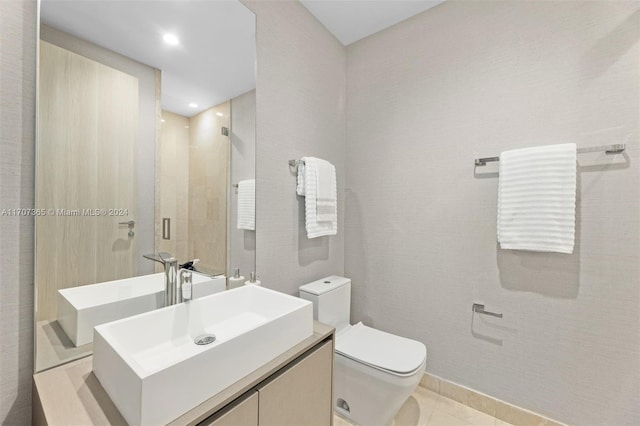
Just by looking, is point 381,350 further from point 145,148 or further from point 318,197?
point 145,148

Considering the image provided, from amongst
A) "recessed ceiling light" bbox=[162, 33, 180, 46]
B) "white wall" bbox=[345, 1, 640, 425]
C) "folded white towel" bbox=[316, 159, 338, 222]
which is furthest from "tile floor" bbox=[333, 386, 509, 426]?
"recessed ceiling light" bbox=[162, 33, 180, 46]

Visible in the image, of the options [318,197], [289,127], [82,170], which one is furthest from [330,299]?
[82,170]

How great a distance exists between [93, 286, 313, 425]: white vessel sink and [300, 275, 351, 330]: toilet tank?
47 cm

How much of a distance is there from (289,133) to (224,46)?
0.56 metres

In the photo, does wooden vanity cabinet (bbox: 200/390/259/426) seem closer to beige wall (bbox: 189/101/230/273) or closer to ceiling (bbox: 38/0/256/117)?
beige wall (bbox: 189/101/230/273)

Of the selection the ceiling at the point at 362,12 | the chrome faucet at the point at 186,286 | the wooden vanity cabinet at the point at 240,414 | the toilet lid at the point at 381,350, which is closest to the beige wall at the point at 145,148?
the chrome faucet at the point at 186,286

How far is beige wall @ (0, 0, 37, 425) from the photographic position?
2.62 ft

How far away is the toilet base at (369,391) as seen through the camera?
4.41 feet

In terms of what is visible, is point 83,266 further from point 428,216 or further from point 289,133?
point 428,216

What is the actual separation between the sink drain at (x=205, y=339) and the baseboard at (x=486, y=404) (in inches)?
59.0

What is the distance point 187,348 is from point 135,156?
75cm

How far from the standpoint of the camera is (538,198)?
1390mm

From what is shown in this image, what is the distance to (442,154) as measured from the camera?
179cm

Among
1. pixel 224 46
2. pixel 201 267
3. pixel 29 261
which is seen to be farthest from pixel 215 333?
pixel 224 46
